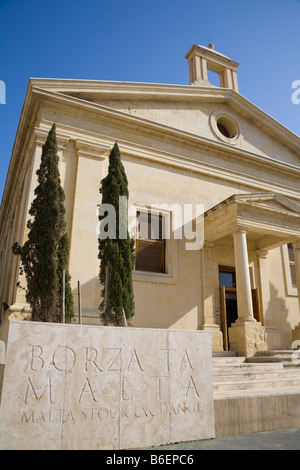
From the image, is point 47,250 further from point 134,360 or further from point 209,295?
point 209,295

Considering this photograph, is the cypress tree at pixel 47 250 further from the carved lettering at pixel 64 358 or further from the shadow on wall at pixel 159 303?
the carved lettering at pixel 64 358

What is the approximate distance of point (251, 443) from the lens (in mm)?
5125

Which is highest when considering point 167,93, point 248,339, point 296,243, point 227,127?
point 227,127

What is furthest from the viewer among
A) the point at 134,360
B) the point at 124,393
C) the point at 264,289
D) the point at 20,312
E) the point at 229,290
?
the point at 264,289

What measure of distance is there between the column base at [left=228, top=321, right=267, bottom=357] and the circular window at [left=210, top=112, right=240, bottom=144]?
350 inches

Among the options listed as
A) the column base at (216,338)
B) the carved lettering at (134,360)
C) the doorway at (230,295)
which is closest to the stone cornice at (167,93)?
the doorway at (230,295)

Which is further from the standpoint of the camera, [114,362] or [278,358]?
[278,358]

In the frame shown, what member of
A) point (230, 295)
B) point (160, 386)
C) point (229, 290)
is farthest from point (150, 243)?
point (160, 386)

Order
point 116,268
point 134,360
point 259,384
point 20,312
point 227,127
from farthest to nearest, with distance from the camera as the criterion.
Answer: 1. point 227,127
2. point 20,312
3. point 116,268
4. point 259,384
5. point 134,360

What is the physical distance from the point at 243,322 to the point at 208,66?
13.9 meters

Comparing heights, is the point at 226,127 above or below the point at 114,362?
above

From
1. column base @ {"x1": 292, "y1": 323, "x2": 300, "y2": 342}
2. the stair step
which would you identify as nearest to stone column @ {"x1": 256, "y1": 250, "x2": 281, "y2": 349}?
column base @ {"x1": 292, "y1": 323, "x2": 300, "y2": 342}

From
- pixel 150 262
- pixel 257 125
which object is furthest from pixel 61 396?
pixel 257 125
